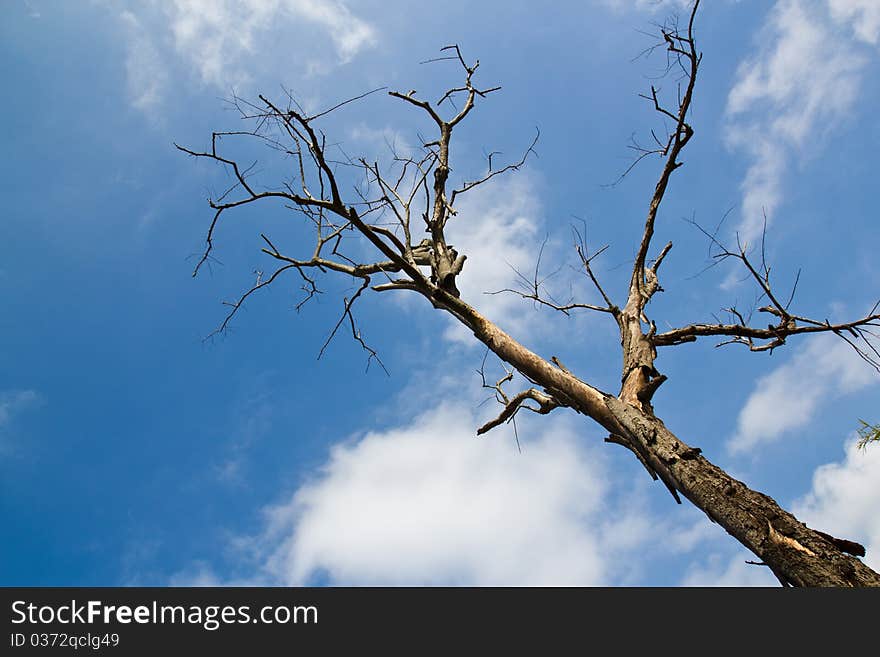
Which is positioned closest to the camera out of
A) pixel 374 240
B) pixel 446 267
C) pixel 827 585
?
pixel 827 585

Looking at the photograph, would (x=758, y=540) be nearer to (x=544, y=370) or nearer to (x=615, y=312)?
(x=544, y=370)

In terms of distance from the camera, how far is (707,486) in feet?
9.14

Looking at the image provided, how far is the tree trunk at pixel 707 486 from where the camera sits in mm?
2359

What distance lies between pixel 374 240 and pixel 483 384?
75.4 inches

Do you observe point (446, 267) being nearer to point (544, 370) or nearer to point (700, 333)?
point (544, 370)

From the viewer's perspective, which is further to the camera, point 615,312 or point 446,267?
point 615,312

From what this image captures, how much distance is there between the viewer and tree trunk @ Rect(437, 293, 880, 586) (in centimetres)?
236

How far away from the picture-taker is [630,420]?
130 inches
